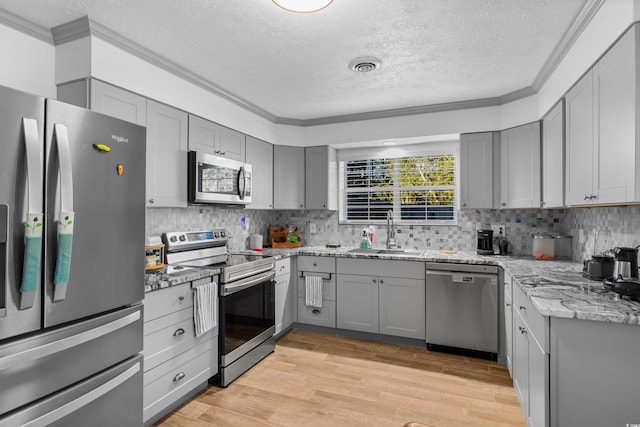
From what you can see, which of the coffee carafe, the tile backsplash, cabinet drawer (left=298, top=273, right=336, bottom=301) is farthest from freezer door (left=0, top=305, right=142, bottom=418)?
the coffee carafe

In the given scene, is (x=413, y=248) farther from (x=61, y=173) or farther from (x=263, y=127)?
Answer: (x=61, y=173)

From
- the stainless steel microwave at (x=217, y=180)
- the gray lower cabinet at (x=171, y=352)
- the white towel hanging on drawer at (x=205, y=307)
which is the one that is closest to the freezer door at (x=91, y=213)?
the gray lower cabinet at (x=171, y=352)

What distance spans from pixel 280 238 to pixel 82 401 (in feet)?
9.70

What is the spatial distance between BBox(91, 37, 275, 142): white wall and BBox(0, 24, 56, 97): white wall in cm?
34

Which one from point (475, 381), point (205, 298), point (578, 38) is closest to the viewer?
point (578, 38)

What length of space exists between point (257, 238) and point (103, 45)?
238 centimetres

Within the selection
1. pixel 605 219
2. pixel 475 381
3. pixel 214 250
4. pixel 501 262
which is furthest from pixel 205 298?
pixel 605 219

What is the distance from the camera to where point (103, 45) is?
85.7 inches

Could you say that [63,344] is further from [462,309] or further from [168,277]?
[462,309]

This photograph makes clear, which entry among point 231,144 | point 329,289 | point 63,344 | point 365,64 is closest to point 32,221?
point 63,344

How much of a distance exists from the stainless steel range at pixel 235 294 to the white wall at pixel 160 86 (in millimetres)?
1098

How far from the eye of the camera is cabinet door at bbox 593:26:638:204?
1.57m

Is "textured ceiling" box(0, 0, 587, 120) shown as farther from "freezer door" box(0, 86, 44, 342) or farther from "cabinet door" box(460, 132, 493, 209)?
"freezer door" box(0, 86, 44, 342)

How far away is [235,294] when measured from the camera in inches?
108
